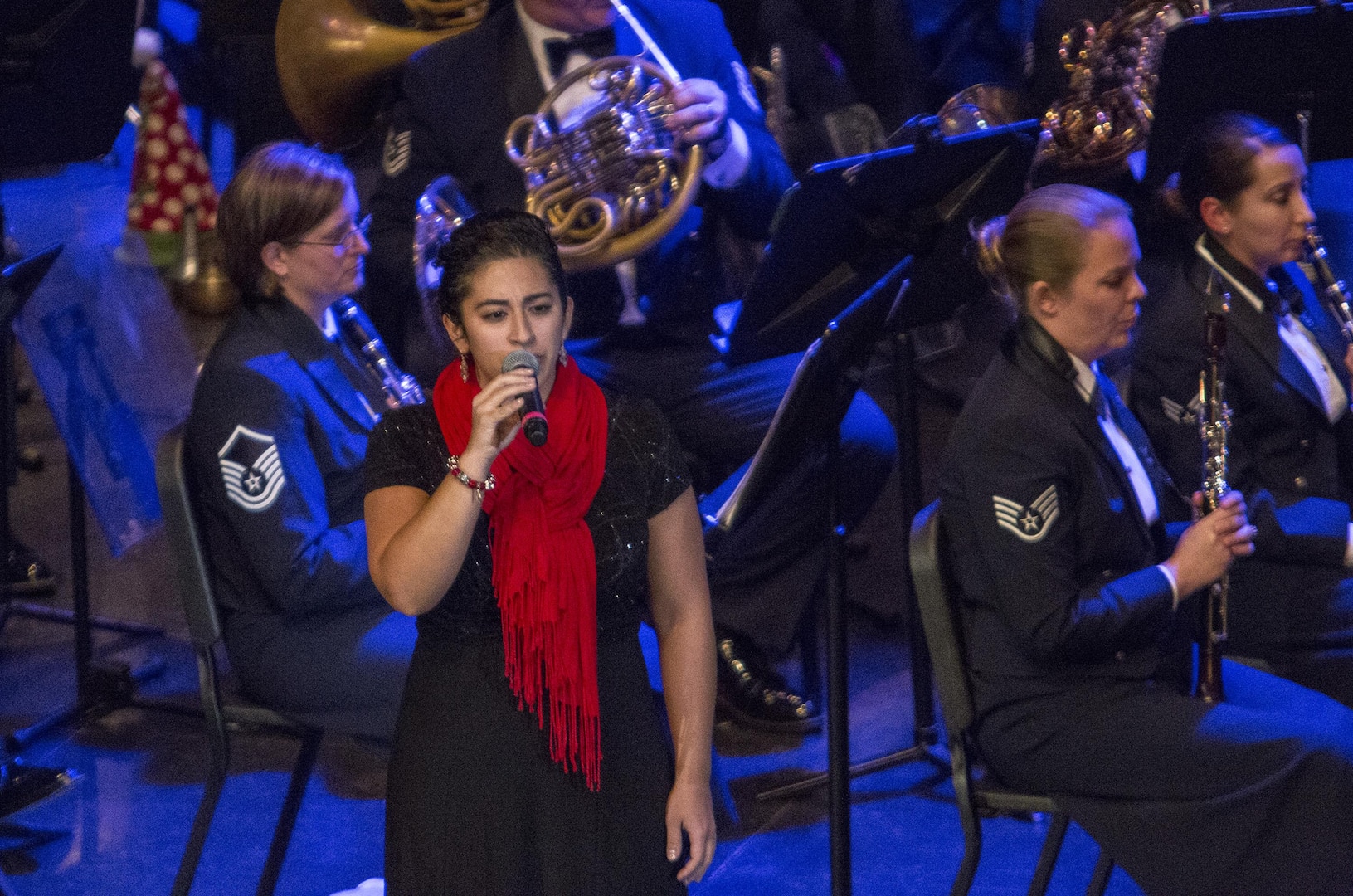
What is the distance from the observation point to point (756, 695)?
3.74m

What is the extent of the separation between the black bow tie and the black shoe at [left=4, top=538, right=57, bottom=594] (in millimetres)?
2261

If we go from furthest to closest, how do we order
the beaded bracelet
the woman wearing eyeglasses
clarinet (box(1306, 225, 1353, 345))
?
clarinet (box(1306, 225, 1353, 345)) → the woman wearing eyeglasses → the beaded bracelet

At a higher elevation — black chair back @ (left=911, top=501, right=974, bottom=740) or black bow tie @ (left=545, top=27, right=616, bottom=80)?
black bow tie @ (left=545, top=27, right=616, bottom=80)

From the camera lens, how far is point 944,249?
2.81 meters

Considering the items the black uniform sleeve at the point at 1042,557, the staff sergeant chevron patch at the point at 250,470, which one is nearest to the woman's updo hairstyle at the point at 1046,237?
the black uniform sleeve at the point at 1042,557

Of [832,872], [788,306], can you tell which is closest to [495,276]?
[788,306]

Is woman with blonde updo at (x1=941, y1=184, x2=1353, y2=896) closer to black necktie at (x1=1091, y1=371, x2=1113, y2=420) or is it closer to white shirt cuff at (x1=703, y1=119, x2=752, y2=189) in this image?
black necktie at (x1=1091, y1=371, x2=1113, y2=420)

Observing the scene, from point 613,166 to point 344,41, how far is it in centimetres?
143

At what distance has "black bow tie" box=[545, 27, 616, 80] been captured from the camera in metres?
3.86

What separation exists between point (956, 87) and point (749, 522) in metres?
1.72

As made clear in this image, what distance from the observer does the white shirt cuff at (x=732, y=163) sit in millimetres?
3633

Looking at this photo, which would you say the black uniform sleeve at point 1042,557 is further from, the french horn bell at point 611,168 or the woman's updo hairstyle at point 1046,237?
the french horn bell at point 611,168

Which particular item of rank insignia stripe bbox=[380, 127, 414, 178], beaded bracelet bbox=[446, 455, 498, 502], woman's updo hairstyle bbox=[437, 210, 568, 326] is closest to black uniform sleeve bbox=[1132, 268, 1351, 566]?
woman's updo hairstyle bbox=[437, 210, 568, 326]

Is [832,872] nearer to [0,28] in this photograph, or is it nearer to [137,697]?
[137,697]
